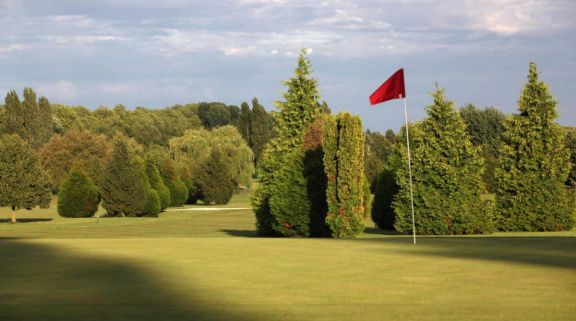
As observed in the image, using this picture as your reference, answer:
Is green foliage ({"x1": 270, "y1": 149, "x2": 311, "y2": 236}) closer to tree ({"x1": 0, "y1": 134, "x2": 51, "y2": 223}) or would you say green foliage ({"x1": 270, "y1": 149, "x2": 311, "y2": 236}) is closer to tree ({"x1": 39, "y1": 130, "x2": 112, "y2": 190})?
tree ({"x1": 0, "y1": 134, "x2": 51, "y2": 223})

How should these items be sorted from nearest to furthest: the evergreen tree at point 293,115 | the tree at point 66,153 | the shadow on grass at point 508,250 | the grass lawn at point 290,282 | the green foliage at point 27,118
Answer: the grass lawn at point 290,282, the shadow on grass at point 508,250, the evergreen tree at point 293,115, the tree at point 66,153, the green foliage at point 27,118

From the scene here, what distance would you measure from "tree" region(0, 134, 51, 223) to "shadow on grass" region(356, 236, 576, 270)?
40.0m

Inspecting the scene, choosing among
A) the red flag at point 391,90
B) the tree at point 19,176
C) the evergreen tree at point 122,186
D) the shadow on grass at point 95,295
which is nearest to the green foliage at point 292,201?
the red flag at point 391,90

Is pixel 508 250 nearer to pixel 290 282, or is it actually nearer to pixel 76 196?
pixel 290 282

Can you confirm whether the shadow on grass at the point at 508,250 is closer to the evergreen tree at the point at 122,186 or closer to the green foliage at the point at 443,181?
the green foliage at the point at 443,181

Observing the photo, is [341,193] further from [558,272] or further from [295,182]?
[558,272]

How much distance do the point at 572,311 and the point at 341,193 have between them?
17643 millimetres

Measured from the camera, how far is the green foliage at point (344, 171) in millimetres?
27562

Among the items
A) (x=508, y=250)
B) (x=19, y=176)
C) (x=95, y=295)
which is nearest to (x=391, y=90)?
(x=508, y=250)

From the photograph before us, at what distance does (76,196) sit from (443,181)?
37.3 m

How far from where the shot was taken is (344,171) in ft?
90.8

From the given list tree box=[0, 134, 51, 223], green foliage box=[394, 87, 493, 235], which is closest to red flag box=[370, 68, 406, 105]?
green foliage box=[394, 87, 493, 235]

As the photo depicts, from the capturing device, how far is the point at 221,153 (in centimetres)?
8906

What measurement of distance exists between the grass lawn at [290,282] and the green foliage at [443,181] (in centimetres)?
938
